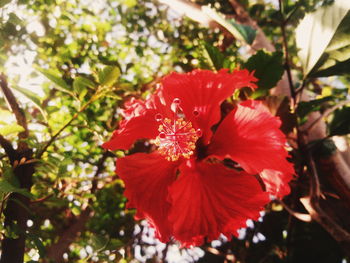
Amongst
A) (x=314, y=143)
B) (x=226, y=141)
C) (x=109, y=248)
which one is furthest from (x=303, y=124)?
(x=109, y=248)

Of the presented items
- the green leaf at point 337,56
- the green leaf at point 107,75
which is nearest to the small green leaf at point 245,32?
the green leaf at point 337,56

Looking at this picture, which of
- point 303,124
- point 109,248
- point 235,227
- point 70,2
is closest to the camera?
point 235,227

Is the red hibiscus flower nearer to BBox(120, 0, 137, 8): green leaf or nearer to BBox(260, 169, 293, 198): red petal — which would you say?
BBox(260, 169, 293, 198): red petal

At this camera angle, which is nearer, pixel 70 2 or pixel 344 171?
pixel 344 171

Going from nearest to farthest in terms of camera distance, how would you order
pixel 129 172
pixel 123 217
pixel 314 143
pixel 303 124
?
pixel 129 172 < pixel 314 143 < pixel 303 124 < pixel 123 217

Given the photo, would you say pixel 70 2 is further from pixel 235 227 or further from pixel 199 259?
pixel 199 259

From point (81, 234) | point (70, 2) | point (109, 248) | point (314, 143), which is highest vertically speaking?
point (70, 2)

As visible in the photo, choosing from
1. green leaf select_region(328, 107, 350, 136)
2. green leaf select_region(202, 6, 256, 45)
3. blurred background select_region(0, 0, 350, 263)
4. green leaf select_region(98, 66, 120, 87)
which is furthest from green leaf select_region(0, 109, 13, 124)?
green leaf select_region(328, 107, 350, 136)

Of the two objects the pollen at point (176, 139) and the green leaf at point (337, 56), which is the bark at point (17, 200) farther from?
the green leaf at point (337, 56)
